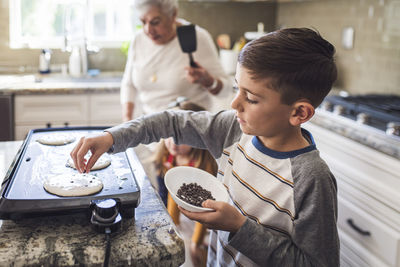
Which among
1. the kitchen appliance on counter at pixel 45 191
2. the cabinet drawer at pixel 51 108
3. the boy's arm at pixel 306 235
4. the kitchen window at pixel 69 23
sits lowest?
the cabinet drawer at pixel 51 108

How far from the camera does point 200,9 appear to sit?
11.1 feet

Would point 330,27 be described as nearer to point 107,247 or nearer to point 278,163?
point 278,163

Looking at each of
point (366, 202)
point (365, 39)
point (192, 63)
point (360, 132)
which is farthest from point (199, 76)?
point (365, 39)

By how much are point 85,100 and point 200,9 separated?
1.28 m

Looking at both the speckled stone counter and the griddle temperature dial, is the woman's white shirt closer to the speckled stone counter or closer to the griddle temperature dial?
the speckled stone counter

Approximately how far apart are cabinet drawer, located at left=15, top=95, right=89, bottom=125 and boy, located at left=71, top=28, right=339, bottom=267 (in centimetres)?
179

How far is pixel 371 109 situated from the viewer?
1.85 meters

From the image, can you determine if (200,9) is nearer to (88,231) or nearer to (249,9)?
(249,9)

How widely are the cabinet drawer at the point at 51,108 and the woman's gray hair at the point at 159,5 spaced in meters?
0.97

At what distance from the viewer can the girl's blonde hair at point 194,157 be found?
188cm

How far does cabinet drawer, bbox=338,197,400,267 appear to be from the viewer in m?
1.39

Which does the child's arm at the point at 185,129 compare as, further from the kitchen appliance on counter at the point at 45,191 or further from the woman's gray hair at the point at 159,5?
the woman's gray hair at the point at 159,5

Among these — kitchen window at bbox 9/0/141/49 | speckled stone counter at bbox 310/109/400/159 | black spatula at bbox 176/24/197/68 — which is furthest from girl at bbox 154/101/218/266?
kitchen window at bbox 9/0/141/49

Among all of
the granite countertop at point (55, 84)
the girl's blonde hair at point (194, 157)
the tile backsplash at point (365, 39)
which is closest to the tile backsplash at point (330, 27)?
the tile backsplash at point (365, 39)
